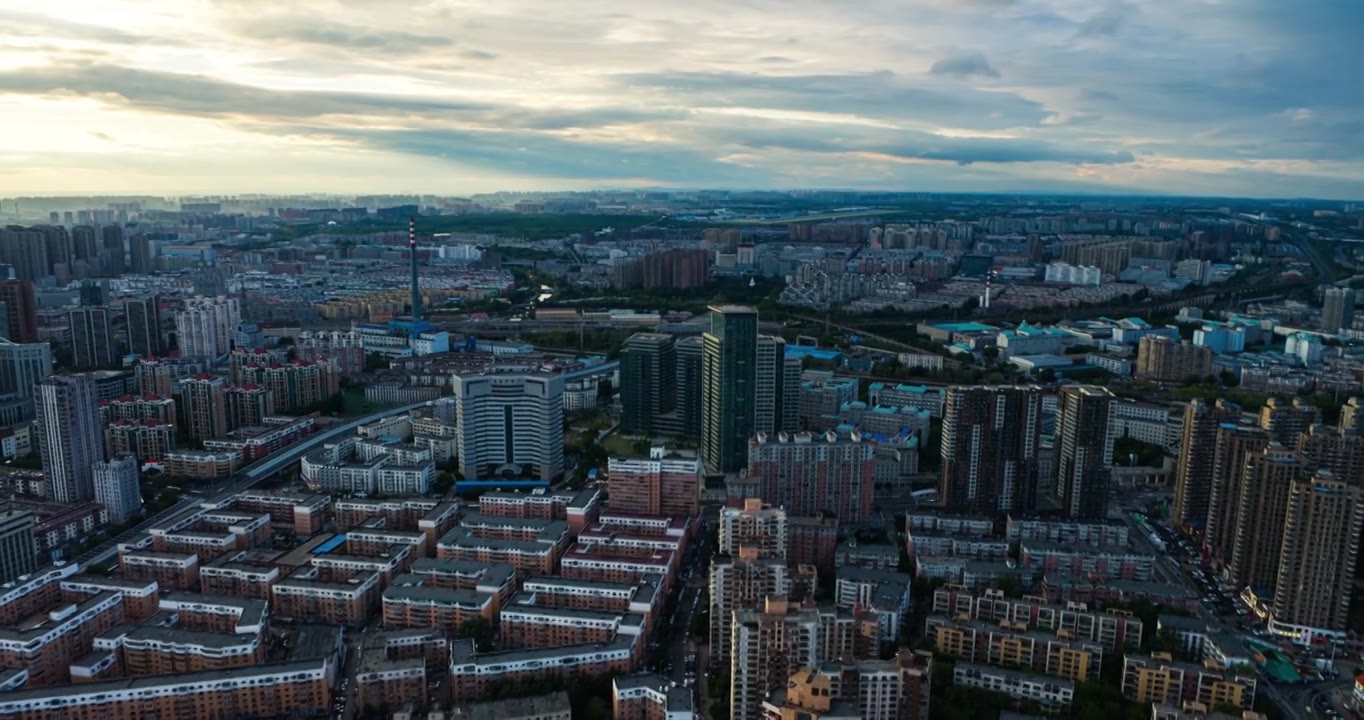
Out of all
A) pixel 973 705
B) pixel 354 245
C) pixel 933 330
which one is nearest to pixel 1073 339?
pixel 933 330

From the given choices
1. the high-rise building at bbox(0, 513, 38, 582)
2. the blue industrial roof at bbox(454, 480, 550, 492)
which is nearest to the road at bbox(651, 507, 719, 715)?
the blue industrial roof at bbox(454, 480, 550, 492)

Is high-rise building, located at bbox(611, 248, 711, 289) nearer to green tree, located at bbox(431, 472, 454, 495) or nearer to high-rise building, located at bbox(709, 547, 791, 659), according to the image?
green tree, located at bbox(431, 472, 454, 495)

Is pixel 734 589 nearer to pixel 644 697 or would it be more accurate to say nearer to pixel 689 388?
pixel 644 697

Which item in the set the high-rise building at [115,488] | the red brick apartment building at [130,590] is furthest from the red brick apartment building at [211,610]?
the high-rise building at [115,488]

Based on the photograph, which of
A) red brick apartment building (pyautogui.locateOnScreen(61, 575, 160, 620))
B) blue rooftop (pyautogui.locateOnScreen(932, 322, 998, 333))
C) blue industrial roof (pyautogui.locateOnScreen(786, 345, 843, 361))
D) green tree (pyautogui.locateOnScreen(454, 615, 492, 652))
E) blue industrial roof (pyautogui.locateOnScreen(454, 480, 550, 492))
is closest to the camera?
green tree (pyautogui.locateOnScreen(454, 615, 492, 652))

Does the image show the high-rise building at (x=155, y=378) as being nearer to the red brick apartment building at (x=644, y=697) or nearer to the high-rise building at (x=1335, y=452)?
the red brick apartment building at (x=644, y=697)

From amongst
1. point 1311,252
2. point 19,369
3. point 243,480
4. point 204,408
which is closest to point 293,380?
point 204,408
